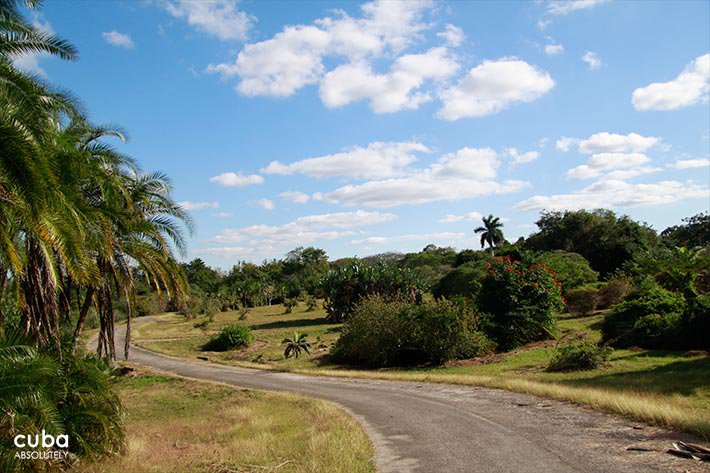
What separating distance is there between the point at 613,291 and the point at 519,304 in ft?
40.1

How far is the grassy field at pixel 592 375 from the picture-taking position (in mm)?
10812

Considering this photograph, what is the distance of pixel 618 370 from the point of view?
1844 cm

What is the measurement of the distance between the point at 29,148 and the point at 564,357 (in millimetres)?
18833

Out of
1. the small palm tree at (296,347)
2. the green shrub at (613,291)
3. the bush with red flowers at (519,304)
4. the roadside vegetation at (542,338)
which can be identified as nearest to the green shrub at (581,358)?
the roadside vegetation at (542,338)

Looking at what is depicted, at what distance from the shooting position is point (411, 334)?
1091 inches

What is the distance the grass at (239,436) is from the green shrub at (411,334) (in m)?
10.6

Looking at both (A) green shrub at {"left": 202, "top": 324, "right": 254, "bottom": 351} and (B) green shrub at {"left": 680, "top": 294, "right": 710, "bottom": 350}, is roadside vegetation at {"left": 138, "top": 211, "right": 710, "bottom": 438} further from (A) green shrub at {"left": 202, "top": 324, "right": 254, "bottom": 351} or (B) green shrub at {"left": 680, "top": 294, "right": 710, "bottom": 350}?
(A) green shrub at {"left": 202, "top": 324, "right": 254, "bottom": 351}

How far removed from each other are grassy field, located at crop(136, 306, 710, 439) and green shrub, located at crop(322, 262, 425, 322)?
10.7 meters

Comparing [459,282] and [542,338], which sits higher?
[459,282]

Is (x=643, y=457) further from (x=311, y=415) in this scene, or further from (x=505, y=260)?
(x=505, y=260)

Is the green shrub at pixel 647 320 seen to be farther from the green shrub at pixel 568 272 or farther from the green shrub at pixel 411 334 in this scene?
the green shrub at pixel 568 272

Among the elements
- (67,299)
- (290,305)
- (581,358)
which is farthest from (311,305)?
(67,299)

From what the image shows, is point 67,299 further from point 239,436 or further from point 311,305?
point 311,305

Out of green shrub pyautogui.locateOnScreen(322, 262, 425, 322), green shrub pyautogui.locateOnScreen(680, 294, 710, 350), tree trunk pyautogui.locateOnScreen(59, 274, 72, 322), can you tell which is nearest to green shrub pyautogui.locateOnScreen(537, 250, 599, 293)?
green shrub pyautogui.locateOnScreen(680, 294, 710, 350)
